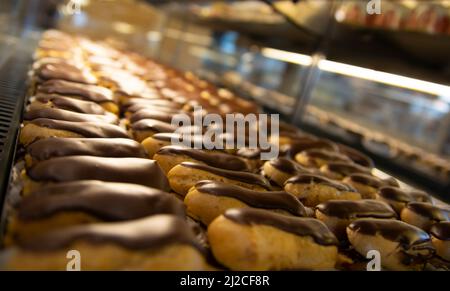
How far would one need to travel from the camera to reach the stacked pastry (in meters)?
0.88

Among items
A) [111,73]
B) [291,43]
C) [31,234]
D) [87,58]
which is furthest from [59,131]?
[291,43]

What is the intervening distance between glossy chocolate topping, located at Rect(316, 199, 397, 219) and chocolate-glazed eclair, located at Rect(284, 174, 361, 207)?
0.49 feet

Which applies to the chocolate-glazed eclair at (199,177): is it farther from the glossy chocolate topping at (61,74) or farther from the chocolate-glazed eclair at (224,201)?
the glossy chocolate topping at (61,74)

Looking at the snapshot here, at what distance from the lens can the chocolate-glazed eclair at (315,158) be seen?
223cm

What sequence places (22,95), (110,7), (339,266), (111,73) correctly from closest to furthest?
(339,266) < (22,95) < (111,73) < (110,7)

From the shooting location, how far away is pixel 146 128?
76.5 inches

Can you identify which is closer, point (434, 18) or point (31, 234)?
point (31, 234)

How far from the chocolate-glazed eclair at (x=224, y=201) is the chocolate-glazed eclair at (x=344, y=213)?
0.14m

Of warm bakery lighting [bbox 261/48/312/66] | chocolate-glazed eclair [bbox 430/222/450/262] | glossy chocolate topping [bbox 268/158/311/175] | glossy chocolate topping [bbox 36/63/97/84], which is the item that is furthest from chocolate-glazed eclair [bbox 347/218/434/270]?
warm bakery lighting [bbox 261/48/312/66]

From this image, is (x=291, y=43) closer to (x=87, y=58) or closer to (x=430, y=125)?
(x=430, y=125)

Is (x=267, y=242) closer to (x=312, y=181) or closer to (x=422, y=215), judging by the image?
(x=312, y=181)
